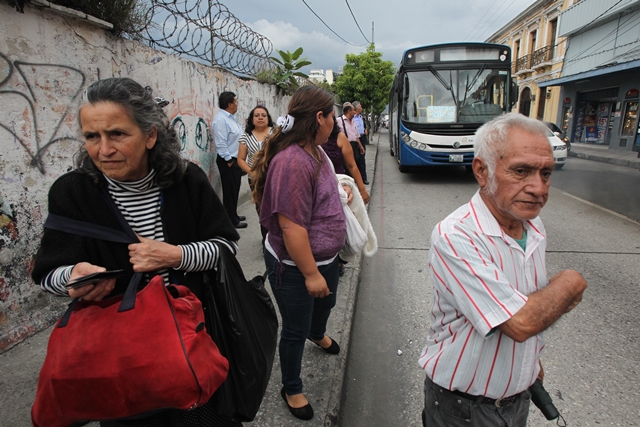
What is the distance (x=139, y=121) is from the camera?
137 cm

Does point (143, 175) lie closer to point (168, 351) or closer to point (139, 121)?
point (139, 121)

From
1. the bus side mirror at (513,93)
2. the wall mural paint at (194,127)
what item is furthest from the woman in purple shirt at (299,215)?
the bus side mirror at (513,93)

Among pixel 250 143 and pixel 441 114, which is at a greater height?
pixel 441 114

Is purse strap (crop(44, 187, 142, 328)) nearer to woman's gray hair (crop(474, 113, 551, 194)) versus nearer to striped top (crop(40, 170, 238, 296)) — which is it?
striped top (crop(40, 170, 238, 296))

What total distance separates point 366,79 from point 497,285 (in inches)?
946

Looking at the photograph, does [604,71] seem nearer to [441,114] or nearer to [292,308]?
[441,114]

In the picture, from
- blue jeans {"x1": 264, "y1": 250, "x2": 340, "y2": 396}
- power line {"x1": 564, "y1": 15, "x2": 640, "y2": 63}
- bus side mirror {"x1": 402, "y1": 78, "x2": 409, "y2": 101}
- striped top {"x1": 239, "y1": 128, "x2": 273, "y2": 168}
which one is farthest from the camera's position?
power line {"x1": 564, "y1": 15, "x2": 640, "y2": 63}

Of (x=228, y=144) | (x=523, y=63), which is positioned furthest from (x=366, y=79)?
(x=228, y=144)

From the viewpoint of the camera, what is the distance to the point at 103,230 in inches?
52.8

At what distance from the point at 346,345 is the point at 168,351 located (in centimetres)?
195

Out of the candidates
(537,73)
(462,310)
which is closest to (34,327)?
(462,310)

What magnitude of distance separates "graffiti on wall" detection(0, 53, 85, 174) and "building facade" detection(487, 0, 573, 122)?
26717mm

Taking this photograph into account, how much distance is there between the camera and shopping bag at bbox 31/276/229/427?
1117 millimetres

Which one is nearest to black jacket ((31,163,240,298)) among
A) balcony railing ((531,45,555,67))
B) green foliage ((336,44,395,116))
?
green foliage ((336,44,395,116))
